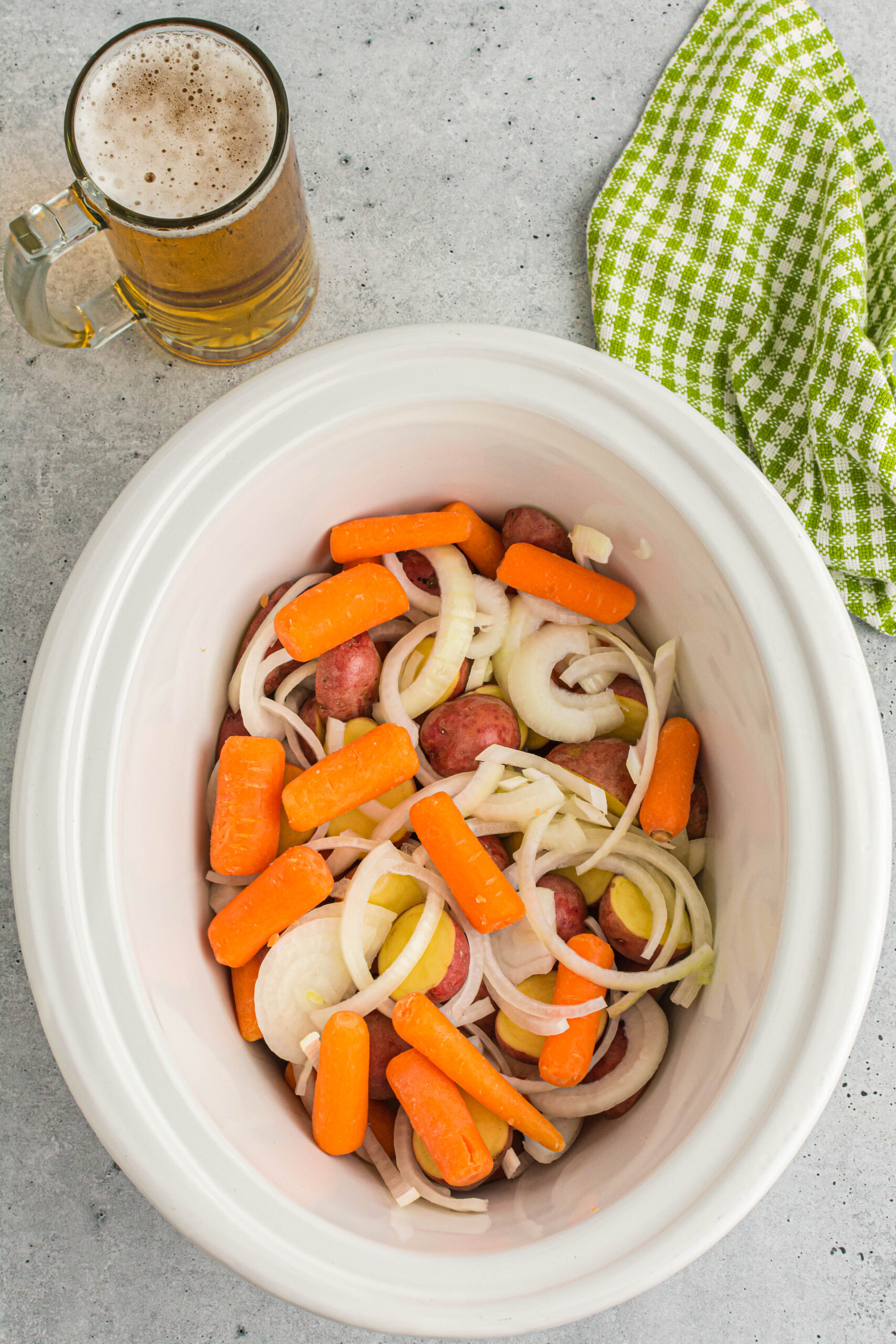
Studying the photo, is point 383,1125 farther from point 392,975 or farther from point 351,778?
point 351,778

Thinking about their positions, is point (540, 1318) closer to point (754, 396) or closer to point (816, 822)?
point (816, 822)

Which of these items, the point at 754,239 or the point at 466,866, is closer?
the point at 466,866

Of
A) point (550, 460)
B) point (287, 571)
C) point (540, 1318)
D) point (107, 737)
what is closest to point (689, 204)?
point (550, 460)

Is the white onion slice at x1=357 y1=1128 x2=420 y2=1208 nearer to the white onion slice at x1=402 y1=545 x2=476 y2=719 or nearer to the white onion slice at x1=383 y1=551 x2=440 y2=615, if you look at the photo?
the white onion slice at x1=402 y1=545 x2=476 y2=719

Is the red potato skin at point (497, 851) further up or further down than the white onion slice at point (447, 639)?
further down

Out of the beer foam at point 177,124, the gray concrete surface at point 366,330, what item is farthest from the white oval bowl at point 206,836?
the gray concrete surface at point 366,330

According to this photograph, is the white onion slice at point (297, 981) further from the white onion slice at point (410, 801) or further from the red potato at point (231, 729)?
the red potato at point (231, 729)

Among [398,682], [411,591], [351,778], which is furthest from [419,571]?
[351,778]
